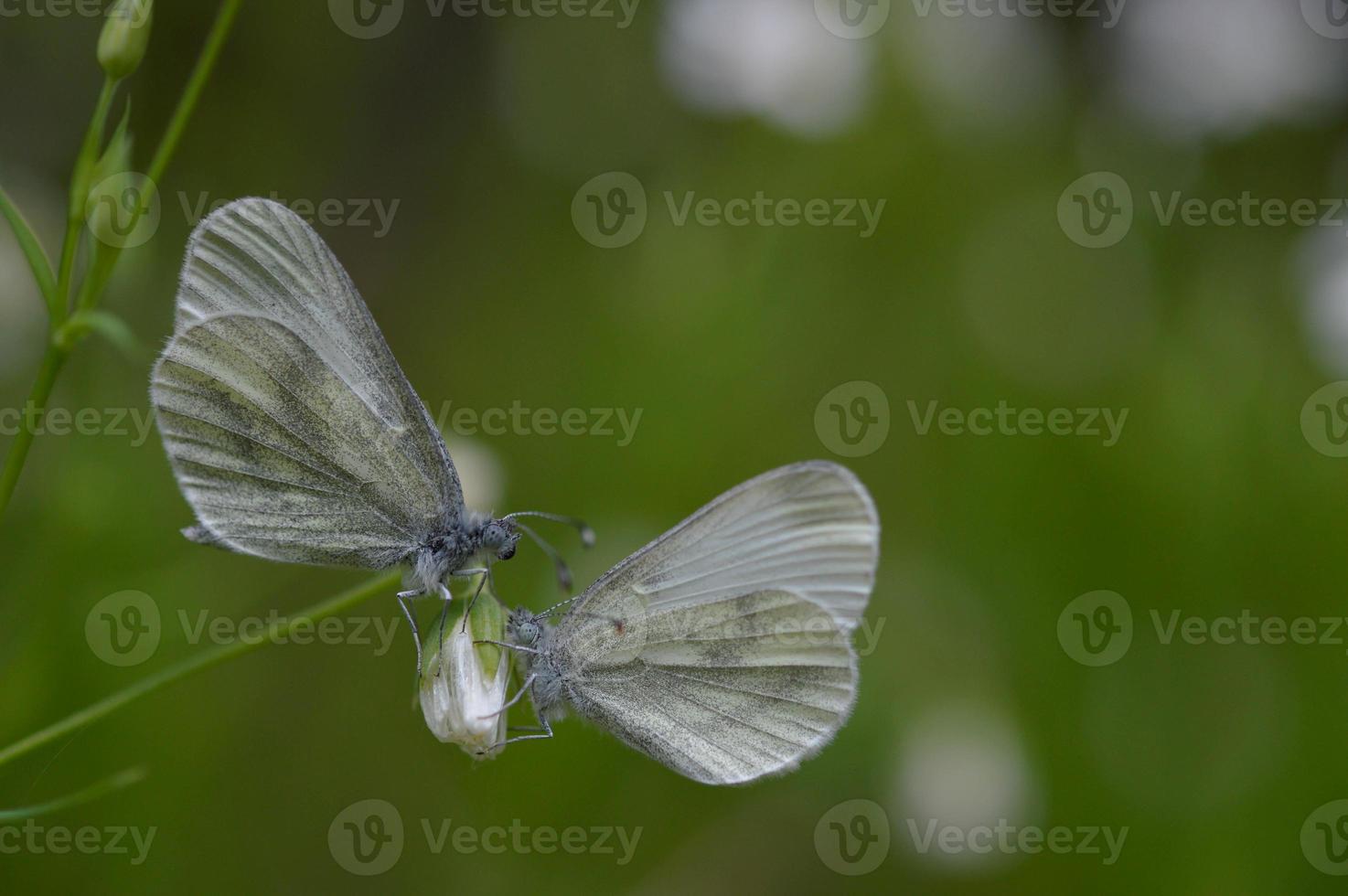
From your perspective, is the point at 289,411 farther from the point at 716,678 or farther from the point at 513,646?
the point at 716,678

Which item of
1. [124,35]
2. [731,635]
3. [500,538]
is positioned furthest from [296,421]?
[731,635]

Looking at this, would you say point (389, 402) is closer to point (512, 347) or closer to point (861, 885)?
point (861, 885)

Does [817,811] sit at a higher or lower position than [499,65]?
lower

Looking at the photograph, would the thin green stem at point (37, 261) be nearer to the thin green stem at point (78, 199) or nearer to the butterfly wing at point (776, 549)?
the thin green stem at point (78, 199)

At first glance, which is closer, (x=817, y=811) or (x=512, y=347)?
(x=817, y=811)

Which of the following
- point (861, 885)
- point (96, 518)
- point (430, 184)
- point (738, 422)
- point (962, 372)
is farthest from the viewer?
point (430, 184)

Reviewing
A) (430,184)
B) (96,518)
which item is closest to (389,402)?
(96,518)
